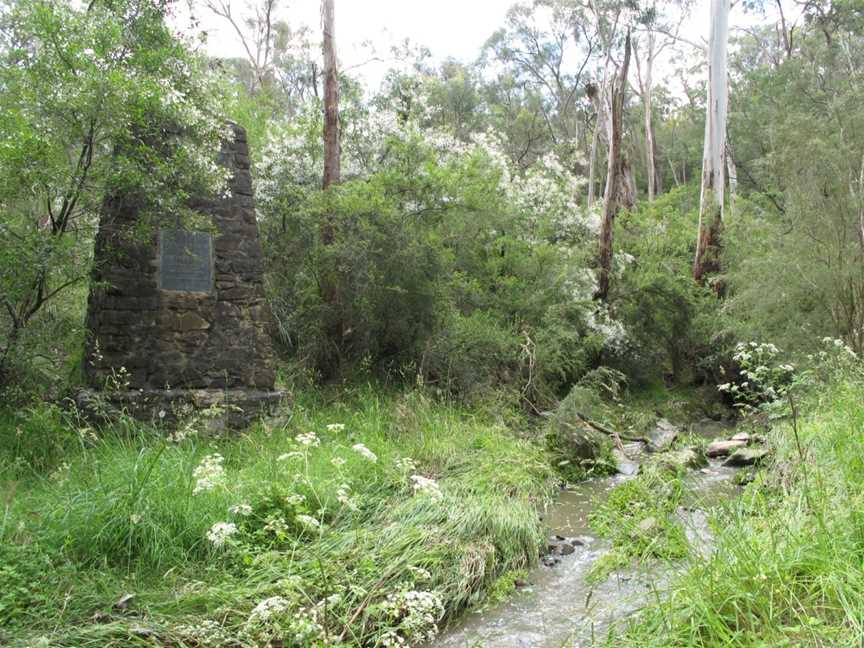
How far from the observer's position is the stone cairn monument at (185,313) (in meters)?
7.57

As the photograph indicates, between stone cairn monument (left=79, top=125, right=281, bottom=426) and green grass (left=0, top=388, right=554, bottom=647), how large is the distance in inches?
49.7

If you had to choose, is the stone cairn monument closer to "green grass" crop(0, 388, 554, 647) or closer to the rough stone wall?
the rough stone wall

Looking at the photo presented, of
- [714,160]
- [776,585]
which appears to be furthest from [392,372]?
[714,160]

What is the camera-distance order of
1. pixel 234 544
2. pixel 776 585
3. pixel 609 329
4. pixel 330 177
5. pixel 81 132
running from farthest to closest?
pixel 609 329 < pixel 330 177 < pixel 81 132 < pixel 234 544 < pixel 776 585

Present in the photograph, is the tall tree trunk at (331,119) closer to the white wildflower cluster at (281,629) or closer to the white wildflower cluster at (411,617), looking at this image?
the white wildflower cluster at (411,617)

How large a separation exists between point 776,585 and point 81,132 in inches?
264

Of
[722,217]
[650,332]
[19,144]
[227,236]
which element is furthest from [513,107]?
[19,144]

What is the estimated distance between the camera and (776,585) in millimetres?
2904

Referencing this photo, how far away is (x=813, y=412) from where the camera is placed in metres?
6.18

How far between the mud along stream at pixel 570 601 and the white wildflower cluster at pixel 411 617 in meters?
0.15

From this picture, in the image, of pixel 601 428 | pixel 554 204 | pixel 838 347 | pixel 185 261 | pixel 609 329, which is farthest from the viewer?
pixel 554 204

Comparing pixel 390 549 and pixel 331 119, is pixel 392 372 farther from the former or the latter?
pixel 390 549

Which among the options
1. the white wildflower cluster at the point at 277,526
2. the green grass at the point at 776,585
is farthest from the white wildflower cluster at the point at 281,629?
the green grass at the point at 776,585

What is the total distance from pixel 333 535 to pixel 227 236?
4.85m
